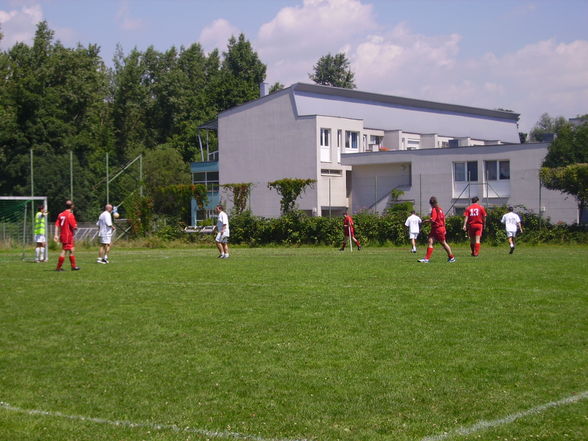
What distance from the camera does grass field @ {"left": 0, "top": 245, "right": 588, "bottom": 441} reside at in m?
6.80

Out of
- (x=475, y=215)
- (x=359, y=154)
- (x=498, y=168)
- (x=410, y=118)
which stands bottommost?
(x=475, y=215)

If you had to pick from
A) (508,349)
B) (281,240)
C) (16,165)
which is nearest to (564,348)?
(508,349)

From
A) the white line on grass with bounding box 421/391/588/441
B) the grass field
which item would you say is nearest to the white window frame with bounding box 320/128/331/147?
the grass field

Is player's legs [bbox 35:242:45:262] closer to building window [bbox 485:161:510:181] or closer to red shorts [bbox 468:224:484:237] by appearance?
red shorts [bbox 468:224:484:237]

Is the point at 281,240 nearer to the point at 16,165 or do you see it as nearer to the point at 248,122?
the point at 248,122

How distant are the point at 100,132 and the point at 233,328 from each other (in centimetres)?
7219

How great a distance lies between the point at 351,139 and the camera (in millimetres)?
59969

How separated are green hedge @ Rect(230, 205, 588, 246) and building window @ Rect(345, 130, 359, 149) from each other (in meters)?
15.7

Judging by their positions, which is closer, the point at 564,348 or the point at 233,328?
the point at 564,348

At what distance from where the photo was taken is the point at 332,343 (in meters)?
9.90

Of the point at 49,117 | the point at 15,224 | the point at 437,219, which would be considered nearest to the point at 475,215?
the point at 437,219

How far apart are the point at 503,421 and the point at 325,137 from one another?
171 ft

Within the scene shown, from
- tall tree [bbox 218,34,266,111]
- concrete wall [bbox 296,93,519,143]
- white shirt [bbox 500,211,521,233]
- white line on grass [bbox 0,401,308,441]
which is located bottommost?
white line on grass [bbox 0,401,308,441]

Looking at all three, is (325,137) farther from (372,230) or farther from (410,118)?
(372,230)
